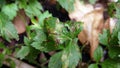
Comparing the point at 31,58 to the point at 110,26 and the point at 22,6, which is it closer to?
the point at 22,6

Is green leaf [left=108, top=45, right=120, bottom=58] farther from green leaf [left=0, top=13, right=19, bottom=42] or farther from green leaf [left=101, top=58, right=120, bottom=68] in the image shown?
green leaf [left=0, top=13, right=19, bottom=42]

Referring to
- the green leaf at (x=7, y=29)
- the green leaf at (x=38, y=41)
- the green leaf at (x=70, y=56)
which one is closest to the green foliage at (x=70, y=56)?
the green leaf at (x=70, y=56)

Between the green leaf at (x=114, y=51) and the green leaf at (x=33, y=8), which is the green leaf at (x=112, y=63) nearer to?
the green leaf at (x=114, y=51)

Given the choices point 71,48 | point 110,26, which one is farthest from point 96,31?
point 71,48

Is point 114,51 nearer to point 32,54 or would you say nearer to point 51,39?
point 51,39

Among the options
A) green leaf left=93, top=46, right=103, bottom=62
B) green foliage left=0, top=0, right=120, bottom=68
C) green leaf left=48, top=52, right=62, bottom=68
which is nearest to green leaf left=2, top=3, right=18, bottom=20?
green foliage left=0, top=0, right=120, bottom=68
